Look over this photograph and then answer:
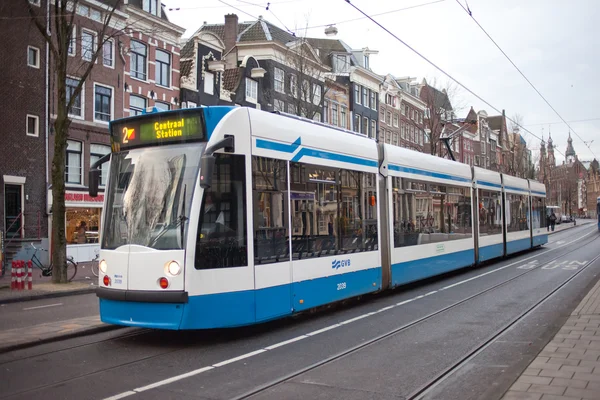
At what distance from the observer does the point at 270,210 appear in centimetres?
872

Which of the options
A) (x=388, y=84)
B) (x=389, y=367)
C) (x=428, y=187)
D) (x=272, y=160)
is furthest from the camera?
(x=388, y=84)

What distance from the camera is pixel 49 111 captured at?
27.1 metres

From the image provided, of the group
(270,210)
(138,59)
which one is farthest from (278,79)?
(270,210)

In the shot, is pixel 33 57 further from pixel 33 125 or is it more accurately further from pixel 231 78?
pixel 231 78

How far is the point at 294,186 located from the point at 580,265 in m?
14.8

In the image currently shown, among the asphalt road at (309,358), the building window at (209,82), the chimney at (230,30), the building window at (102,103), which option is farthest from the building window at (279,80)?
the asphalt road at (309,358)

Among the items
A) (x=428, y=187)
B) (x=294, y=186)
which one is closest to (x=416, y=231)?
(x=428, y=187)

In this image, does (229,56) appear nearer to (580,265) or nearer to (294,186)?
(580,265)

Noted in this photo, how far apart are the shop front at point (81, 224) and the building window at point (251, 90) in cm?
1288

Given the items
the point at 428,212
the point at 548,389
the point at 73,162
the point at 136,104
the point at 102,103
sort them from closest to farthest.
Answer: the point at 548,389
the point at 428,212
the point at 73,162
the point at 102,103
the point at 136,104

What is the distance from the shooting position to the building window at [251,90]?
3797 cm

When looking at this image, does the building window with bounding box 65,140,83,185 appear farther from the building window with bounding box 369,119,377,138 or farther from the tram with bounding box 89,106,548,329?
the building window with bounding box 369,119,377,138

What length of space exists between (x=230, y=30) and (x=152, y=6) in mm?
9499

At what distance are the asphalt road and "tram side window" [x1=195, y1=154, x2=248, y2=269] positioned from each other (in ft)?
3.97
